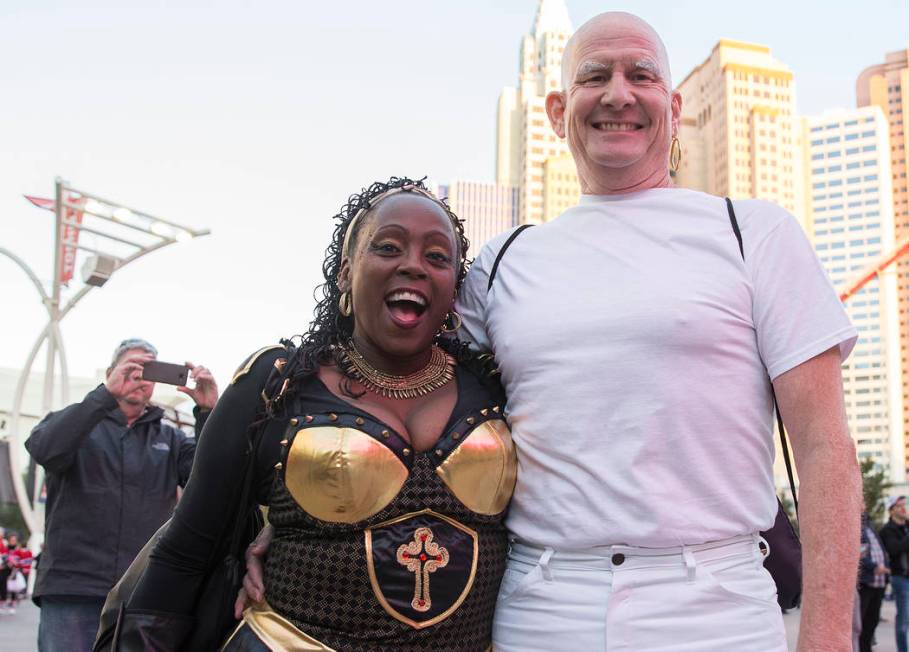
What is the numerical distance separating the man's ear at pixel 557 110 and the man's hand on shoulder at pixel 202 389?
3281mm

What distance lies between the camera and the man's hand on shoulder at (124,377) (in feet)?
17.5

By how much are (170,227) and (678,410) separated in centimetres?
1409

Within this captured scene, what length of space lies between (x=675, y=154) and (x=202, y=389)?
3585mm

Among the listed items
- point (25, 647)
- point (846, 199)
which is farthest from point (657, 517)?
point (846, 199)

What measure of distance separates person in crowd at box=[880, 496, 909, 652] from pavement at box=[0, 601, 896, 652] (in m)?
0.74

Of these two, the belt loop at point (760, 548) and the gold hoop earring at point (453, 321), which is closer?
the belt loop at point (760, 548)

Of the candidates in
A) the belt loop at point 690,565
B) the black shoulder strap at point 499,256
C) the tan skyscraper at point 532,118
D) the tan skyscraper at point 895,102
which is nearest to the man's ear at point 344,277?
the black shoulder strap at point 499,256

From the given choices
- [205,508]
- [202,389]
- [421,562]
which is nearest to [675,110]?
[421,562]

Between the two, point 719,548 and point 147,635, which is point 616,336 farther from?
point 147,635

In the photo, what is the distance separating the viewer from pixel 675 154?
8.48 feet

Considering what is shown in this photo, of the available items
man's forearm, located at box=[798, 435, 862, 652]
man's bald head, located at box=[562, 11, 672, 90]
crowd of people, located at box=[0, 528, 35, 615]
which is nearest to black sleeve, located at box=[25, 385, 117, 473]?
man's bald head, located at box=[562, 11, 672, 90]

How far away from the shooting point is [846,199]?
Answer: 331ft

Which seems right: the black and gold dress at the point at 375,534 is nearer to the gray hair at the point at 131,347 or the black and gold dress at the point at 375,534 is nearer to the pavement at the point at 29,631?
the gray hair at the point at 131,347

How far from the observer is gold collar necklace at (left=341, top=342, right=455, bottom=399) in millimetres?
2355
